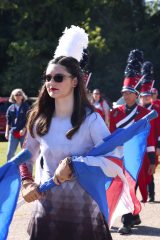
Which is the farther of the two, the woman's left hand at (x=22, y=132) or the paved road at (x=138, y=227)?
the woman's left hand at (x=22, y=132)

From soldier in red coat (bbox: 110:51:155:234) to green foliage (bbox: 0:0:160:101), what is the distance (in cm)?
2514

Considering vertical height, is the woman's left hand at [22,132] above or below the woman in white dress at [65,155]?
above

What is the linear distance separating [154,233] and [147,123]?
3.10 meters

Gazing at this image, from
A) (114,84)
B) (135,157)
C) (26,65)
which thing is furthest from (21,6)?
Answer: (135,157)

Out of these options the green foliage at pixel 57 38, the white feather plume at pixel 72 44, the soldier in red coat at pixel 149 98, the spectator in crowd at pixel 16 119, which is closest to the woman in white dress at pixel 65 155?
the white feather plume at pixel 72 44

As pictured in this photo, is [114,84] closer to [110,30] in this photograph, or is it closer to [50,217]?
[110,30]

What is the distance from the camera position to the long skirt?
13.9ft

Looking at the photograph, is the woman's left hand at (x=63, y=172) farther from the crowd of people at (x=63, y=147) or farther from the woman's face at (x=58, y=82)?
the woman's face at (x=58, y=82)

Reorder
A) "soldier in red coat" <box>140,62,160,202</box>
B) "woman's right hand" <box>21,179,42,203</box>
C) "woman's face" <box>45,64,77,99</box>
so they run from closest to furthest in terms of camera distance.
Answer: "woman's right hand" <box>21,179,42,203</box>, "woman's face" <box>45,64,77,99</box>, "soldier in red coat" <box>140,62,160,202</box>

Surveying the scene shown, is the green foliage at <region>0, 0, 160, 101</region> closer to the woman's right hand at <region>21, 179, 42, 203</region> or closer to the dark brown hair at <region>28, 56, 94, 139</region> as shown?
the dark brown hair at <region>28, 56, 94, 139</region>

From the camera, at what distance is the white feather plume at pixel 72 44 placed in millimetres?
4445

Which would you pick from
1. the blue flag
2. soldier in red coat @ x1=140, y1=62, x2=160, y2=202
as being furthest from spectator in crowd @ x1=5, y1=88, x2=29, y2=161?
the blue flag

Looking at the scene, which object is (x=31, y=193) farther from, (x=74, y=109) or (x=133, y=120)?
(x=133, y=120)

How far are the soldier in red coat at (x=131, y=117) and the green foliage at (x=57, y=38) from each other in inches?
990
